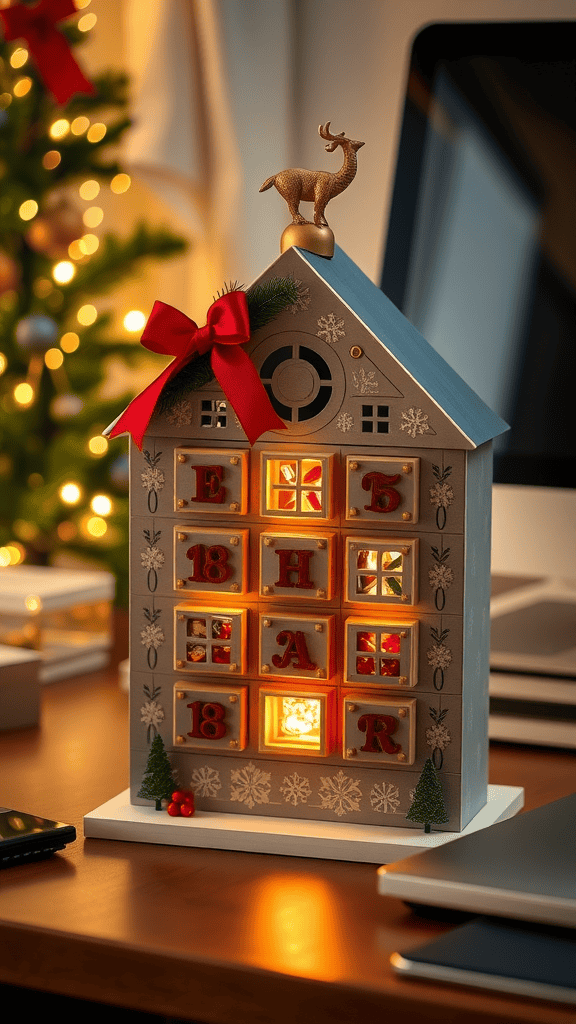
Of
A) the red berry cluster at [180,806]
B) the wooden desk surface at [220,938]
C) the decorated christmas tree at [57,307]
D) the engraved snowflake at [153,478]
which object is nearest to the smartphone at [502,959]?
the wooden desk surface at [220,938]

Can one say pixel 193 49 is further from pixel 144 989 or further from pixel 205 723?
Result: pixel 144 989

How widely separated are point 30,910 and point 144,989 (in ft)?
0.29

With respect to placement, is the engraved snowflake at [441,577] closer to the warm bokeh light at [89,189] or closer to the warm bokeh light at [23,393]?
the warm bokeh light at [23,393]

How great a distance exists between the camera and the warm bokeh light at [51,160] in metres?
1.53

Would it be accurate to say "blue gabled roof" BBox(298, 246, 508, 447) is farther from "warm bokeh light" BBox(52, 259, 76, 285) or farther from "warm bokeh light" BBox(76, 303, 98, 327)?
"warm bokeh light" BBox(76, 303, 98, 327)

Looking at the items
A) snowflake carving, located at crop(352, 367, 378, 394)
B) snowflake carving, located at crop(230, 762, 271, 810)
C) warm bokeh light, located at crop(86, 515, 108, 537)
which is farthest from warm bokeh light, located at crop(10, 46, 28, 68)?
snowflake carving, located at crop(230, 762, 271, 810)

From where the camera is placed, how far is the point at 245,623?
0.78 m

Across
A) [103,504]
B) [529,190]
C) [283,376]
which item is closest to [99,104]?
[103,504]

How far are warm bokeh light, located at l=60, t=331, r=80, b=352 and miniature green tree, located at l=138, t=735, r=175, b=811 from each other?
88cm

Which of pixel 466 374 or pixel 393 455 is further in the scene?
pixel 466 374

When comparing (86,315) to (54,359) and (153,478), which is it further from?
(153,478)

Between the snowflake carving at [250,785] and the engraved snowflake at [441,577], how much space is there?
0.56 ft

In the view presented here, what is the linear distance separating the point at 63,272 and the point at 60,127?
0.60 ft

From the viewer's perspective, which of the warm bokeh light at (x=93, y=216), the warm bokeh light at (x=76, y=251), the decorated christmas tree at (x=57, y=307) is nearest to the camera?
the decorated christmas tree at (x=57, y=307)
